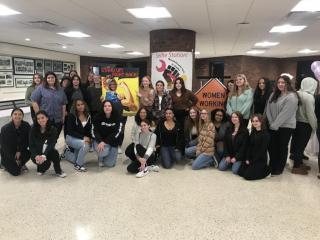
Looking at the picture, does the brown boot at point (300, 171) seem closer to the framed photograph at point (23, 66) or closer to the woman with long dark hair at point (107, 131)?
the woman with long dark hair at point (107, 131)

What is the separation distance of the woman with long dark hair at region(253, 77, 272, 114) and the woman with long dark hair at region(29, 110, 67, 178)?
3.12 metres

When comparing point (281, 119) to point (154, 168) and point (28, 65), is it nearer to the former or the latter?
point (154, 168)

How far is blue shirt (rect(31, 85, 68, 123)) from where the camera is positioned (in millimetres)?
4617

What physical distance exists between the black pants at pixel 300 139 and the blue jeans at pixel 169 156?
70.1 inches

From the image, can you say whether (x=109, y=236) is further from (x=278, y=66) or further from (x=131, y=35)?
(x=278, y=66)

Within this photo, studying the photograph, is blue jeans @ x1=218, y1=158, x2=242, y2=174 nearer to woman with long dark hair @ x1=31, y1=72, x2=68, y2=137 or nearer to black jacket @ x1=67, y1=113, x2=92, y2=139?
black jacket @ x1=67, y1=113, x2=92, y2=139

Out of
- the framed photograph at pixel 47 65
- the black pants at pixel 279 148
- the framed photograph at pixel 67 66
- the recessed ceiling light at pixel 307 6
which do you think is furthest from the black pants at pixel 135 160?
the framed photograph at pixel 67 66

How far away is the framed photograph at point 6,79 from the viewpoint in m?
9.96

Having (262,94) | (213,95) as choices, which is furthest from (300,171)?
(213,95)

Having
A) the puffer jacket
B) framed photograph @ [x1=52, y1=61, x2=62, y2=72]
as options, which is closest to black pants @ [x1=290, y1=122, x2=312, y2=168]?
the puffer jacket

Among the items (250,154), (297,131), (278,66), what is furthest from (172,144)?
(278,66)

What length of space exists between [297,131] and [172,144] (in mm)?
1911

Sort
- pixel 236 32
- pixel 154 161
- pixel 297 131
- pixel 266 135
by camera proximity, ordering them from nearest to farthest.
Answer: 1. pixel 266 135
2. pixel 297 131
3. pixel 154 161
4. pixel 236 32

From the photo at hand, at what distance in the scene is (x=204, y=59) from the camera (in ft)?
49.7
